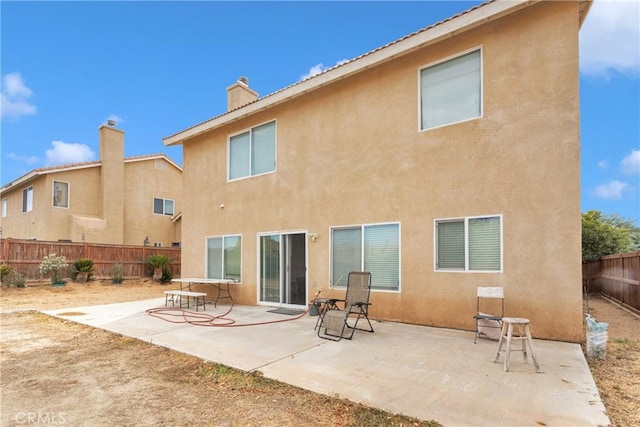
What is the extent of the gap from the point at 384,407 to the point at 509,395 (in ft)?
4.49

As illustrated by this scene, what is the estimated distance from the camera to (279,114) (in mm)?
9938

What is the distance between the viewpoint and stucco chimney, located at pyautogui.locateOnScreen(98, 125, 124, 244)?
2033 centimetres

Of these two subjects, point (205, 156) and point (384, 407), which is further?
point (205, 156)

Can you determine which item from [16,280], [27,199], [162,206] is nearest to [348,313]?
[16,280]

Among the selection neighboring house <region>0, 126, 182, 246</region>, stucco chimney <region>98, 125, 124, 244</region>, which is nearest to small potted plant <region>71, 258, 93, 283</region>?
neighboring house <region>0, 126, 182, 246</region>

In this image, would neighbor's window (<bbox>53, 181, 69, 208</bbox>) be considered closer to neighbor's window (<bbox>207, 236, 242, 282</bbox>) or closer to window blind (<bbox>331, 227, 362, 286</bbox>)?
neighbor's window (<bbox>207, 236, 242, 282</bbox>)

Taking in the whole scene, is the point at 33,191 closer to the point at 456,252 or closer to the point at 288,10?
the point at 288,10

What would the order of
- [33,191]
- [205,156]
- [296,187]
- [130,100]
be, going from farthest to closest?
[130,100]
[33,191]
[205,156]
[296,187]

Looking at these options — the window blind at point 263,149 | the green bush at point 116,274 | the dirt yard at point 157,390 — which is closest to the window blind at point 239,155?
the window blind at point 263,149

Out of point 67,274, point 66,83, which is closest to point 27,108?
point 66,83

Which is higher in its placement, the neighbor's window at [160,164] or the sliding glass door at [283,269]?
the neighbor's window at [160,164]

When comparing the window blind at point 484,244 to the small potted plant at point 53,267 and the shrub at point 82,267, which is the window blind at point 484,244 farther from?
the shrub at point 82,267

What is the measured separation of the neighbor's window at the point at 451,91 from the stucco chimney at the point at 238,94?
6846 mm

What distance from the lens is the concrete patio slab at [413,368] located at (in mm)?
3420
